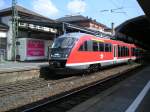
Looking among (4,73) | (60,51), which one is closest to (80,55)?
(60,51)

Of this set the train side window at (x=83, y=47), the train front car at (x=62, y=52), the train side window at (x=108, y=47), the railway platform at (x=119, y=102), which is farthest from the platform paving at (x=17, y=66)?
the railway platform at (x=119, y=102)

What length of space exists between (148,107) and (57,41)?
10.8m

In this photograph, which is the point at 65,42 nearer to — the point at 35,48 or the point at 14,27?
the point at 35,48

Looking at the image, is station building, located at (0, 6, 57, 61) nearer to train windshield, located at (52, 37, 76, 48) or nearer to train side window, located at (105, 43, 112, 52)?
train side window, located at (105, 43, 112, 52)

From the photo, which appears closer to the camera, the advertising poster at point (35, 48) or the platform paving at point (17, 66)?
the platform paving at point (17, 66)

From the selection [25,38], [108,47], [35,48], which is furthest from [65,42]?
[35,48]

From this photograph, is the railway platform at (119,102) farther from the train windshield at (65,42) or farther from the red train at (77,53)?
the train windshield at (65,42)

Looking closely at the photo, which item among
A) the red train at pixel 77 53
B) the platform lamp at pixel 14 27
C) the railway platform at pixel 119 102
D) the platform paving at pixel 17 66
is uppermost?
the platform lamp at pixel 14 27

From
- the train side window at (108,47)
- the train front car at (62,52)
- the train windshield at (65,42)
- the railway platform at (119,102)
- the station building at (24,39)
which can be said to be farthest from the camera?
the station building at (24,39)

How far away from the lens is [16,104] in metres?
10.4

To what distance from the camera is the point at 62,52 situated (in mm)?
17688

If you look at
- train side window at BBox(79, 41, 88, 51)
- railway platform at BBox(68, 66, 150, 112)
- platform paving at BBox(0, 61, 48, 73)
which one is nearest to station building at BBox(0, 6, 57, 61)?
platform paving at BBox(0, 61, 48, 73)

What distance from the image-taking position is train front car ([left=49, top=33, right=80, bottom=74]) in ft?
57.4

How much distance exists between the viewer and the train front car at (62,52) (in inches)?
689
